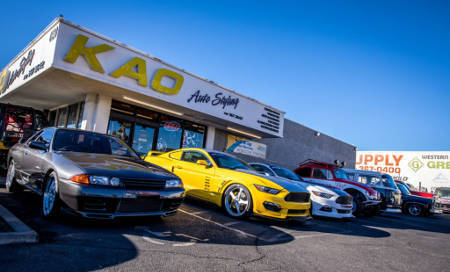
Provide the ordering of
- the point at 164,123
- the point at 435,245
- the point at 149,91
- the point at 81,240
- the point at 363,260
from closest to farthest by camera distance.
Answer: the point at 81,240 → the point at 363,260 → the point at 435,245 → the point at 149,91 → the point at 164,123

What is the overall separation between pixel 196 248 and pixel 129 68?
8.22 meters

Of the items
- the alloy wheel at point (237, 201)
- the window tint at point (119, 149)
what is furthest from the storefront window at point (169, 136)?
the alloy wheel at point (237, 201)

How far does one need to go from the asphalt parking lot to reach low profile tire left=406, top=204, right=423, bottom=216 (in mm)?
11154

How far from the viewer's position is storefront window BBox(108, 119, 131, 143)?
481 inches

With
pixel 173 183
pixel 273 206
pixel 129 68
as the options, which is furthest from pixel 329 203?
pixel 129 68

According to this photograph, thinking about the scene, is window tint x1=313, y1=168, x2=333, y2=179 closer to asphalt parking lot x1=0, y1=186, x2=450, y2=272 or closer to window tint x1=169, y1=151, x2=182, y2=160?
asphalt parking lot x1=0, y1=186, x2=450, y2=272

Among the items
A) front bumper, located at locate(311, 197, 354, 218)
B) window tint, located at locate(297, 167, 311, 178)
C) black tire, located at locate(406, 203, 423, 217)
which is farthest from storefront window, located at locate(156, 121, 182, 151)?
black tire, located at locate(406, 203, 423, 217)

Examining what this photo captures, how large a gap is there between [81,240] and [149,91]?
8.24m

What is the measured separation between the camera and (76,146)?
15.5ft

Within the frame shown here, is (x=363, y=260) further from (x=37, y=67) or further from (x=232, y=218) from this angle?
→ (x=37, y=67)

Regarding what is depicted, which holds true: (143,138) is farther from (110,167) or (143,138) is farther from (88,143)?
(110,167)

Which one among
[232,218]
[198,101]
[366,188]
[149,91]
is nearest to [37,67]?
[149,91]

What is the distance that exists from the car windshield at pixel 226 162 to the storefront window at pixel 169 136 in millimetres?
7600

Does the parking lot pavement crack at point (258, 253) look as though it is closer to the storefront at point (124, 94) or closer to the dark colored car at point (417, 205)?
the storefront at point (124, 94)
